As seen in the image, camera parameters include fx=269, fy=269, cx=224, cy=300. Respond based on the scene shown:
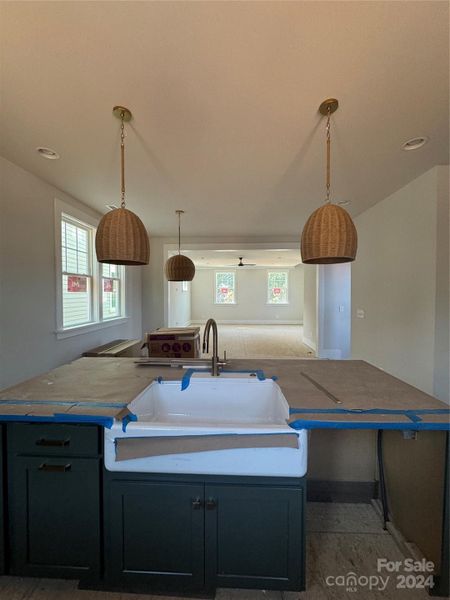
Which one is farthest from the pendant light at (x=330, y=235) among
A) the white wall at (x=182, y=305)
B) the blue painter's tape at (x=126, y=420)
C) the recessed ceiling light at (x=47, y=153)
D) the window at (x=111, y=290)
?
the white wall at (x=182, y=305)

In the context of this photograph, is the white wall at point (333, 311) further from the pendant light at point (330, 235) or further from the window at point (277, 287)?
the window at point (277, 287)

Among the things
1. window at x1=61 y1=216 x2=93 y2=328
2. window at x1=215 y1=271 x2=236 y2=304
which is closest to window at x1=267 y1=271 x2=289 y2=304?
window at x1=215 y1=271 x2=236 y2=304

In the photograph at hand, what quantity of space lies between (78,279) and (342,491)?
11.7 feet

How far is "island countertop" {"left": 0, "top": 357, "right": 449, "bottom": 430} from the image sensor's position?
110cm

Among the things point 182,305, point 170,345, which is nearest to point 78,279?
point 170,345

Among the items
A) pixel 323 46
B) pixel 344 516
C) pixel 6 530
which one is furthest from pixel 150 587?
pixel 323 46

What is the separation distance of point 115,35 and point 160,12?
24 cm

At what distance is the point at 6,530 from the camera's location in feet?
3.84

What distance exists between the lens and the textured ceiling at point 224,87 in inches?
43.4

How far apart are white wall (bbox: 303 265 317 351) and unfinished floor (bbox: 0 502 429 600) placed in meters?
4.62

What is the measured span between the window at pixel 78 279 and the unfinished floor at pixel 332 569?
2.28 m

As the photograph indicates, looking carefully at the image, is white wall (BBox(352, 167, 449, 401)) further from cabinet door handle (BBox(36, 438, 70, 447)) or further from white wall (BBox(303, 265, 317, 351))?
cabinet door handle (BBox(36, 438, 70, 447))

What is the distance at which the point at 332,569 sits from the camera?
1346 mm

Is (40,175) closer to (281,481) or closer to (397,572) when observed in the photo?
(281,481)
